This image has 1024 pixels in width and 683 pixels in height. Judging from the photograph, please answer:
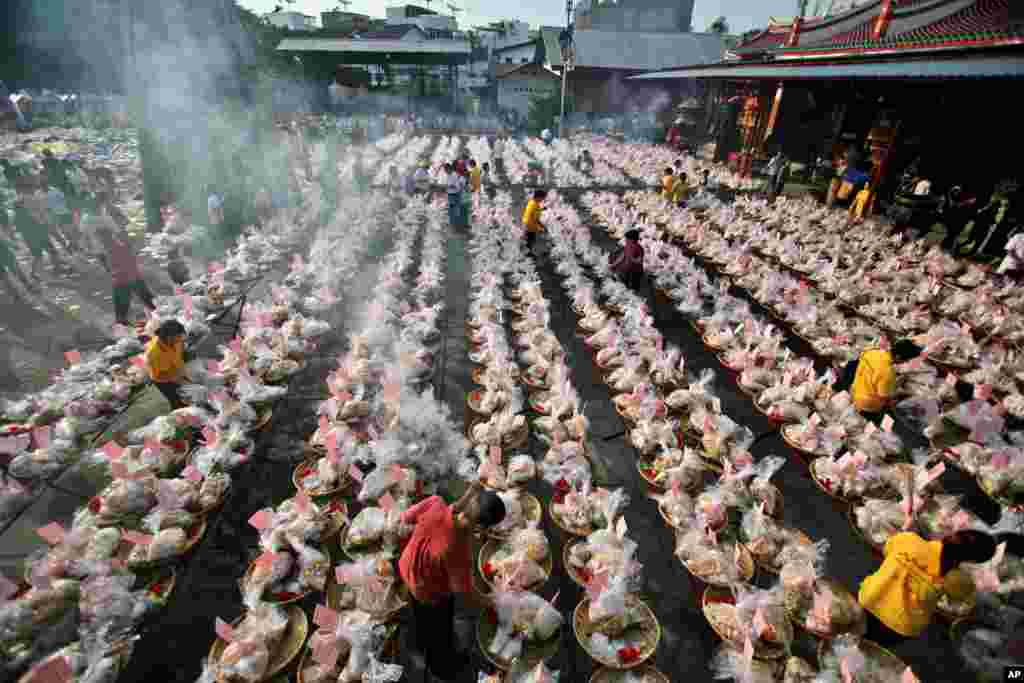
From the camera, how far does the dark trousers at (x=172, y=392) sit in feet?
21.5

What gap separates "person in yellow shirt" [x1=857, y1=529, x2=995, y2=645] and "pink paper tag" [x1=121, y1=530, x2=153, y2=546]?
657 centimetres

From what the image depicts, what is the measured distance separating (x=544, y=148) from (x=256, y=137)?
1564cm

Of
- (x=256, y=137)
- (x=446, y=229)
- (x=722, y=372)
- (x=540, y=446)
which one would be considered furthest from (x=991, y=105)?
(x=256, y=137)

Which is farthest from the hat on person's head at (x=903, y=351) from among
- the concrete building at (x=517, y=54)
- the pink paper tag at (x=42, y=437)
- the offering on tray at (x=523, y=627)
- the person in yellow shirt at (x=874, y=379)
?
the concrete building at (x=517, y=54)

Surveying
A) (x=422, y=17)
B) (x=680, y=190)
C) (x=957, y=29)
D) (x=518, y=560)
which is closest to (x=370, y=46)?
(x=680, y=190)

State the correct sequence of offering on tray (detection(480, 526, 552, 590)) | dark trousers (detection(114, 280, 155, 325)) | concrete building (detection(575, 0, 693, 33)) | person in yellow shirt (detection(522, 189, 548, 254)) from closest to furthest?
offering on tray (detection(480, 526, 552, 590))
dark trousers (detection(114, 280, 155, 325))
person in yellow shirt (detection(522, 189, 548, 254))
concrete building (detection(575, 0, 693, 33))

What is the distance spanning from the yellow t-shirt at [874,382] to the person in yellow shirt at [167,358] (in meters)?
9.02

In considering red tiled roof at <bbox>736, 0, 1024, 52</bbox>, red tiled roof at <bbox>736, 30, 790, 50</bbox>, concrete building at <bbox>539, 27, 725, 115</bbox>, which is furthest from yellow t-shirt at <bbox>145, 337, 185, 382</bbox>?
concrete building at <bbox>539, 27, 725, 115</bbox>

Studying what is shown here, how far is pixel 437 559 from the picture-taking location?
3.68 metres

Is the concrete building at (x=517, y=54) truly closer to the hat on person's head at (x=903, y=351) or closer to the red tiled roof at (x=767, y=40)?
the red tiled roof at (x=767, y=40)

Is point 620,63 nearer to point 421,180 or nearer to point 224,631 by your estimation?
point 421,180

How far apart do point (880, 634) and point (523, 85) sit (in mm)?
43824

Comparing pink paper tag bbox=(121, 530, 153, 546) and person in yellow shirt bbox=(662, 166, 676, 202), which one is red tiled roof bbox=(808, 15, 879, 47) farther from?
pink paper tag bbox=(121, 530, 153, 546)

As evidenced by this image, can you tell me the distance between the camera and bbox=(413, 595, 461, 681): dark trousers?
3.97 metres
